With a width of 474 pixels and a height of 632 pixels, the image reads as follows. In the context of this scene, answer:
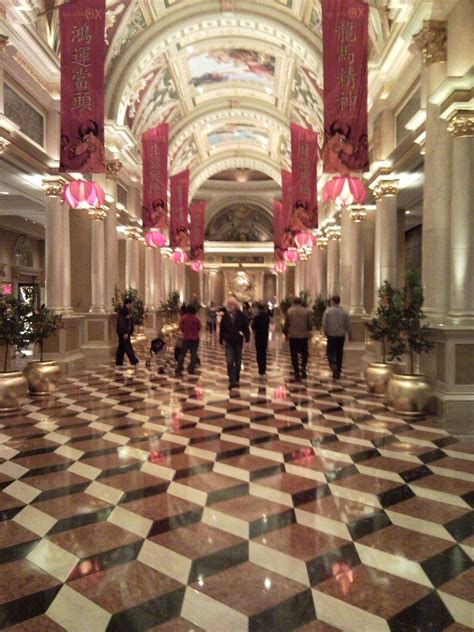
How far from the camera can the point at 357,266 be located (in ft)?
36.0

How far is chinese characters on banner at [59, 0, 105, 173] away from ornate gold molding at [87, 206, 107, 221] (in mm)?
3943

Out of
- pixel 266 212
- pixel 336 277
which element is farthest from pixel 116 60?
pixel 266 212

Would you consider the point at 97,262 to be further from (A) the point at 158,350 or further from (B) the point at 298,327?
(B) the point at 298,327

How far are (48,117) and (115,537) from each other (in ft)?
28.7

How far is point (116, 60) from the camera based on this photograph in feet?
40.9

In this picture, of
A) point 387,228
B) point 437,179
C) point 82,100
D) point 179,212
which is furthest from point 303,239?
point 437,179

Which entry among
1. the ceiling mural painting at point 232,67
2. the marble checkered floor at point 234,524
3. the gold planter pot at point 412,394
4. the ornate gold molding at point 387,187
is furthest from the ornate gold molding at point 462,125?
the ceiling mural painting at point 232,67

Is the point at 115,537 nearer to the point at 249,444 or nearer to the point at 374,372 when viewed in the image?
the point at 249,444

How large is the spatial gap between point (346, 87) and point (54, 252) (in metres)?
6.29

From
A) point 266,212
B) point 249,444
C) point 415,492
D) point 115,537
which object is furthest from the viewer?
point 266,212

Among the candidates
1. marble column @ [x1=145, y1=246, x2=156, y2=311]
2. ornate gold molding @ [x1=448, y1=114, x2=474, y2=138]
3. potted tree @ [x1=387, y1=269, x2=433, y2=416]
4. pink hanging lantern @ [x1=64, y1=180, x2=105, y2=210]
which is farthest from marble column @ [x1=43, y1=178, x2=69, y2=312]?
marble column @ [x1=145, y1=246, x2=156, y2=311]

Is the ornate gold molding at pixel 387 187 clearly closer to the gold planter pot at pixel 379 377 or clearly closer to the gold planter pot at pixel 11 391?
the gold planter pot at pixel 379 377

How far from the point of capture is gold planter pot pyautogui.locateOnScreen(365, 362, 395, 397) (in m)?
7.09

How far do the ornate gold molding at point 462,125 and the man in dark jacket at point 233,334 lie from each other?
13.2 feet
